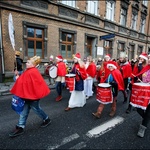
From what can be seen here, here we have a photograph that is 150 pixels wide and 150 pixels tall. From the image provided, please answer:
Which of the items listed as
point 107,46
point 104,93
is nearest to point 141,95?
point 104,93

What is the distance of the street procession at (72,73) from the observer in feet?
9.03

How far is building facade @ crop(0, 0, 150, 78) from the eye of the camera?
26.0 ft

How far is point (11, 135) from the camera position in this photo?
2.71m

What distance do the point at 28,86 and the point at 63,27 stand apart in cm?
864

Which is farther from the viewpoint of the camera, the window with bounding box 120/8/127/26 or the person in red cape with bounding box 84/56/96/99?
the window with bounding box 120/8/127/26

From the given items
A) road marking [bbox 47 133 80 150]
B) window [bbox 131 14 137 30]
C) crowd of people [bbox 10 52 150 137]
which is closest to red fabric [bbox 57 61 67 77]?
crowd of people [bbox 10 52 150 137]

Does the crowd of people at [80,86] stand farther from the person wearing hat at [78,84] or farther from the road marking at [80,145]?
the road marking at [80,145]

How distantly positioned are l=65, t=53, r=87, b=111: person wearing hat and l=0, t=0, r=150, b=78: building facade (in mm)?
2169

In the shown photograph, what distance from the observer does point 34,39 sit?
30.0 feet

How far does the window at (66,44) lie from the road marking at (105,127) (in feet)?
26.8

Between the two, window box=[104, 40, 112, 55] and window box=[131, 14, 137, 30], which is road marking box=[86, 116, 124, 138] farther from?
window box=[131, 14, 137, 30]

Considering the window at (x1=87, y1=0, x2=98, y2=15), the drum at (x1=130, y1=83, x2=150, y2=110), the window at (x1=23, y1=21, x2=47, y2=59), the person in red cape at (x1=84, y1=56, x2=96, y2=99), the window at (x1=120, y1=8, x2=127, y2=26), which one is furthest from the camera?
the window at (x1=120, y1=8, x2=127, y2=26)

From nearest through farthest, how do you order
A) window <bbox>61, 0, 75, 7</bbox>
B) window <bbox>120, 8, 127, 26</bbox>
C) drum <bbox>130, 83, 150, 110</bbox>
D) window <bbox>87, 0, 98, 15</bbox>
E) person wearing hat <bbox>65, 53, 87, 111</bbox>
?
1. drum <bbox>130, 83, 150, 110</bbox>
2. person wearing hat <bbox>65, 53, 87, 111</bbox>
3. window <bbox>61, 0, 75, 7</bbox>
4. window <bbox>87, 0, 98, 15</bbox>
5. window <bbox>120, 8, 127, 26</bbox>

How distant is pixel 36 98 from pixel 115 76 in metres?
2.17
